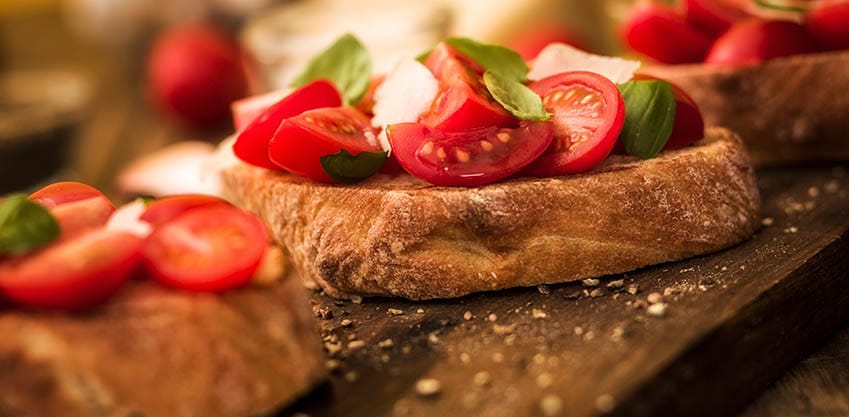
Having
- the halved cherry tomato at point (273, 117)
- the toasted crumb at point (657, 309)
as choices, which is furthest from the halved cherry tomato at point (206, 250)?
the toasted crumb at point (657, 309)

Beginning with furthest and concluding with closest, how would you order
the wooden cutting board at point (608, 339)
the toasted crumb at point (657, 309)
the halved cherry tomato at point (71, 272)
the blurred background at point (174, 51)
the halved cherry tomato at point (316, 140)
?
the blurred background at point (174, 51)
the halved cherry tomato at point (316, 140)
the toasted crumb at point (657, 309)
the wooden cutting board at point (608, 339)
the halved cherry tomato at point (71, 272)

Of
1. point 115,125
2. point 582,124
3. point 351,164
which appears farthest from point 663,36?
point 115,125

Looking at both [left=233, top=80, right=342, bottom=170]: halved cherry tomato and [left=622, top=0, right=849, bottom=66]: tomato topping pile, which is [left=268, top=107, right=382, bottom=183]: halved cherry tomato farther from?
[left=622, top=0, right=849, bottom=66]: tomato topping pile

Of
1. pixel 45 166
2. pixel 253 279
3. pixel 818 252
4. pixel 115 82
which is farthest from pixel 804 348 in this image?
pixel 115 82

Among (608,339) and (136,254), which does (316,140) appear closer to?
(136,254)

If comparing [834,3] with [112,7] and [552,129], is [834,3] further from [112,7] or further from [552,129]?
[112,7]

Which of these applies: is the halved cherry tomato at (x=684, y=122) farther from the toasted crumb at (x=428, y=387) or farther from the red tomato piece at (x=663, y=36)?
the toasted crumb at (x=428, y=387)
